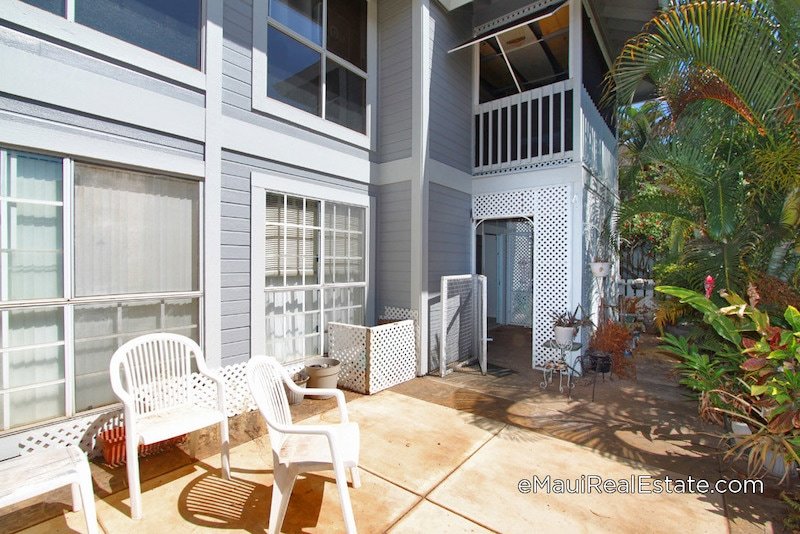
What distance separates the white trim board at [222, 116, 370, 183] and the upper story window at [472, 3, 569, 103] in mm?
2854

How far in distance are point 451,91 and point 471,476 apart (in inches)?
224

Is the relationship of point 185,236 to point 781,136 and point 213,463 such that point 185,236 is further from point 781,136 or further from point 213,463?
point 781,136

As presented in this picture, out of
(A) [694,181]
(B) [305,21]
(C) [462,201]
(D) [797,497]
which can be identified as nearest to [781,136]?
(A) [694,181]

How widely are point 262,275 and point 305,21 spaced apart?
11.3 ft

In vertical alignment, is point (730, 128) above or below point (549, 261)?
above

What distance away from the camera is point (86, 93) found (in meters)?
3.20

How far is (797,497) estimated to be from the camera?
2652 millimetres

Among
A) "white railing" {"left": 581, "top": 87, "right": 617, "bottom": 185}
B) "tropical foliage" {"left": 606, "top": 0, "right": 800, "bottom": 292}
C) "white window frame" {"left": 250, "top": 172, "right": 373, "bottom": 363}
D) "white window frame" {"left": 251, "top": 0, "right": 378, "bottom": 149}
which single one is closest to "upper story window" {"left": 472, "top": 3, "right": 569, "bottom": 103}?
"white railing" {"left": 581, "top": 87, "right": 617, "bottom": 185}

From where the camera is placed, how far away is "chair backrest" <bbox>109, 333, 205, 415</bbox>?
315 cm

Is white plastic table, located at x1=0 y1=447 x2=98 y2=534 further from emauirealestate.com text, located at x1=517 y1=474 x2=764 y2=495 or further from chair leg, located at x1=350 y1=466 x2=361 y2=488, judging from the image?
emauirealestate.com text, located at x1=517 y1=474 x2=764 y2=495

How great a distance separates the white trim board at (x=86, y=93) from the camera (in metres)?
2.88

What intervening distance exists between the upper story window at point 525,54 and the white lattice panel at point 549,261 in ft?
6.73

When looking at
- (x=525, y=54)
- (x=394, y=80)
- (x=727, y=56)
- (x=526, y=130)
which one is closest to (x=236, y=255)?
(x=394, y=80)

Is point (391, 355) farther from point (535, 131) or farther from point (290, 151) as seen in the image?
point (535, 131)
